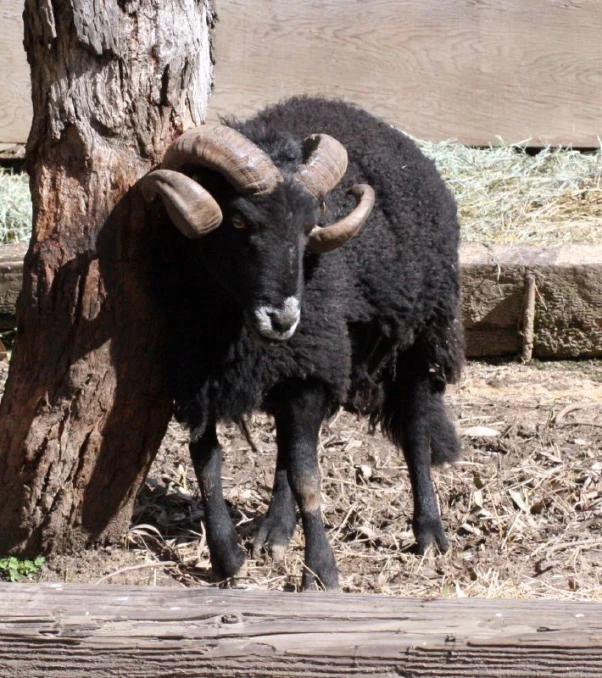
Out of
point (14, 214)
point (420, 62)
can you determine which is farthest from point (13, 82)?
point (420, 62)

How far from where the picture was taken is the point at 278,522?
5.43m

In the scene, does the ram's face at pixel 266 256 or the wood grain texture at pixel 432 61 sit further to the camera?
the wood grain texture at pixel 432 61

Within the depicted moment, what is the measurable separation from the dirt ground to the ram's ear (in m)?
1.76

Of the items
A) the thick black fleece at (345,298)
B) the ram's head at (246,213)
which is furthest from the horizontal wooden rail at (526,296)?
the ram's head at (246,213)

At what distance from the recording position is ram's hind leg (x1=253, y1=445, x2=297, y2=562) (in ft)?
17.5

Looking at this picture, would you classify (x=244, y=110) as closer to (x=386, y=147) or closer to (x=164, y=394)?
(x=386, y=147)

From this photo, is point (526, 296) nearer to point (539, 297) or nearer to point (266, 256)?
point (539, 297)

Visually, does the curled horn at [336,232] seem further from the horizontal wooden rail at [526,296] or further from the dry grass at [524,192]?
the dry grass at [524,192]

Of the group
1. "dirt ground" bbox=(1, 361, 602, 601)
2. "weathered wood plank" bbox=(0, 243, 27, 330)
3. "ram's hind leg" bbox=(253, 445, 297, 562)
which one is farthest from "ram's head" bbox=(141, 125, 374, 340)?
"weathered wood plank" bbox=(0, 243, 27, 330)

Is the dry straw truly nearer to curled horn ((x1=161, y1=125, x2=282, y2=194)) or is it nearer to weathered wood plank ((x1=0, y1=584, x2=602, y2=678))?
curled horn ((x1=161, y1=125, x2=282, y2=194))

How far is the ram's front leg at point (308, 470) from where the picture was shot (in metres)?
4.75

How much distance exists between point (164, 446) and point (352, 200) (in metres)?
2.30

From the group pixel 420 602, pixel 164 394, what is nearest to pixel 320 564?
pixel 164 394

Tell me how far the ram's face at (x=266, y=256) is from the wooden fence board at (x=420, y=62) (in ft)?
16.7
